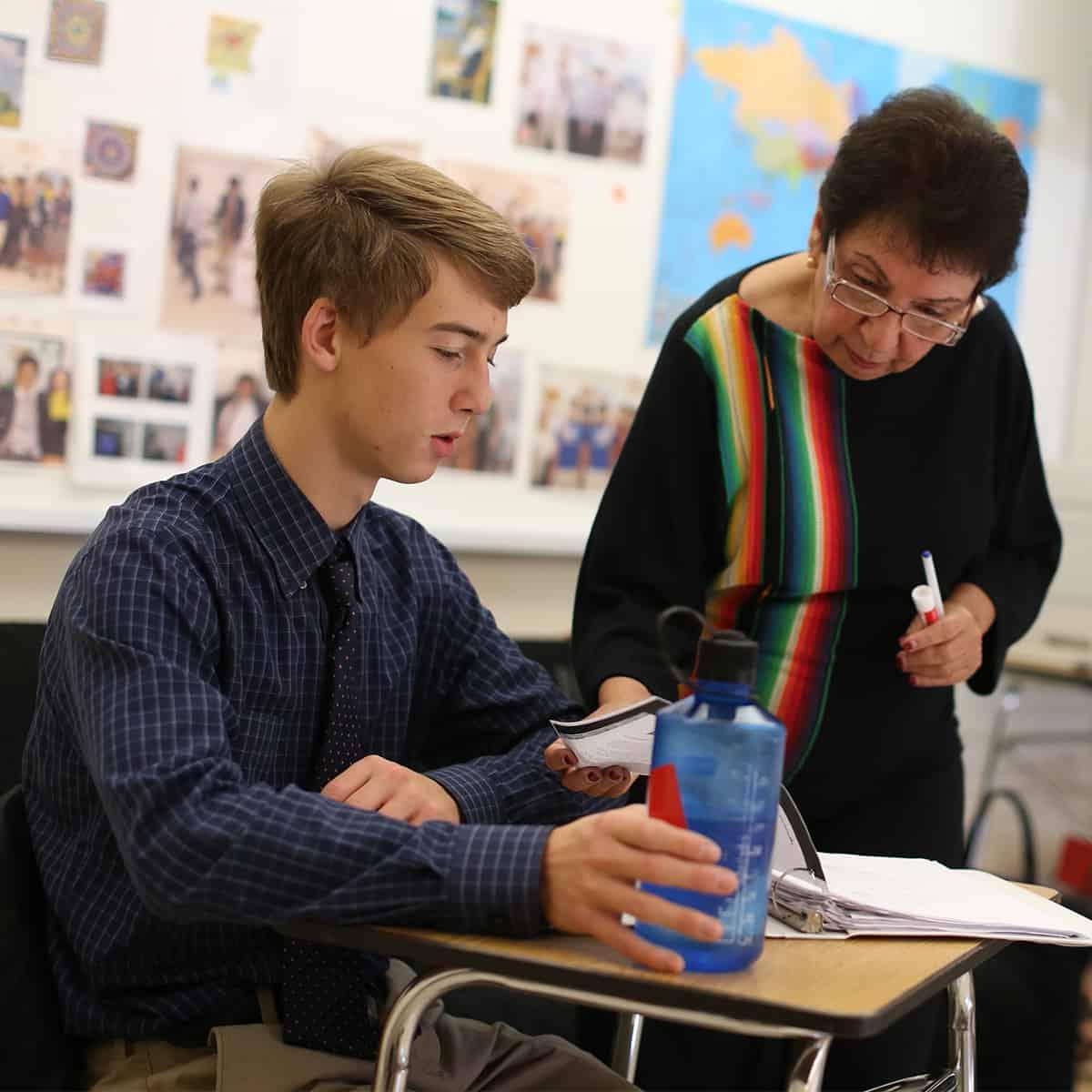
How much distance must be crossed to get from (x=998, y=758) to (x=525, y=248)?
283 centimetres

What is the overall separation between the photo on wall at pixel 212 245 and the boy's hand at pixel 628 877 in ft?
5.80

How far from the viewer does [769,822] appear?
0.95m

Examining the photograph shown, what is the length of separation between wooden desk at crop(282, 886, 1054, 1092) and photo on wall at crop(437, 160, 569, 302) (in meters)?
2.01

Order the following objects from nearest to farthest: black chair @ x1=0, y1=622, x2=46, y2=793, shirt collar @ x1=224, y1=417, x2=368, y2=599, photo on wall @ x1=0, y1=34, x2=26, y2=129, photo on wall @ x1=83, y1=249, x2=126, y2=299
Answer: shirt collar @ x1=224, y1=417, x2=368, y2=599 < black chair @ x1=0, y1=622, x2=46, y2=793 < photo on wall @ x1=0, y1=34, x2=26, y2=129 < photo on wall @ x1=83, y1=249, x2=126, y2=299

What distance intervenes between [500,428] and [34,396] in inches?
35.1

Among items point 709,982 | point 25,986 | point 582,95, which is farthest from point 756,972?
point 582,95

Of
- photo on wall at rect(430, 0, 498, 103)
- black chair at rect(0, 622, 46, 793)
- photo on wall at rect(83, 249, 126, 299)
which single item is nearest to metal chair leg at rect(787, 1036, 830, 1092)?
black chair at rect(0, 622, 46, 793)

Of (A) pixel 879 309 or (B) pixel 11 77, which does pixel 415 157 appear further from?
(A) pixel 879 309

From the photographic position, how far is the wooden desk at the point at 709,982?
2.99 ft

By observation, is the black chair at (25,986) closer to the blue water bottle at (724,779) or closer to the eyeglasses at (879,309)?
the blue water bottle at (724,779)

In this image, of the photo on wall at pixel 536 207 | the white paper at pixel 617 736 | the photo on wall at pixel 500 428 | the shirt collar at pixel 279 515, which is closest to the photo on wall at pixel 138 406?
the photo on wall at pixel 500 428

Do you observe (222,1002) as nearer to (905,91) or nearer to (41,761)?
(41,761)

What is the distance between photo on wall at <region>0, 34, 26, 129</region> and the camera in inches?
93.4

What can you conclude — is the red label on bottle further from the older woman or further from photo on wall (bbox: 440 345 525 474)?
photo on wall (bbox: 440 345 525 474)
